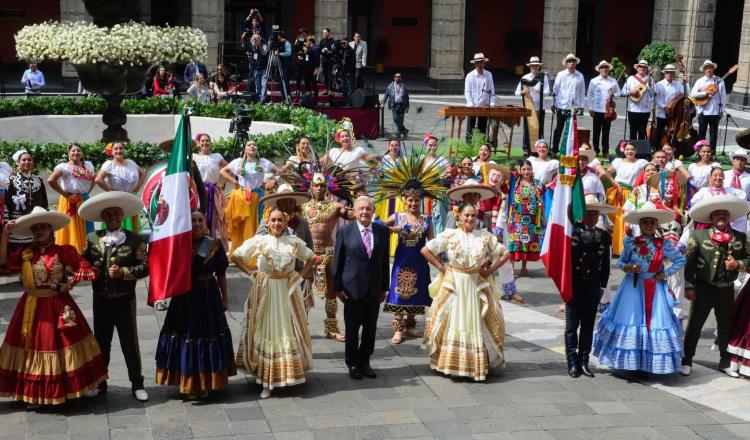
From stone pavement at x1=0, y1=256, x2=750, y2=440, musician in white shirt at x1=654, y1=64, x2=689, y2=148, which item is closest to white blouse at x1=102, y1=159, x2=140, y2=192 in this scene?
stone pavement at x1=0, y1=256, x2=750, y2=440

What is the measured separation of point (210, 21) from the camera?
3080 centimetres

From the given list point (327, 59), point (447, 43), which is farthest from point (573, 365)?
point (447, 43)

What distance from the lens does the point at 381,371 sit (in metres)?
9.91

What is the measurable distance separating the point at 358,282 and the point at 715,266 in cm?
326

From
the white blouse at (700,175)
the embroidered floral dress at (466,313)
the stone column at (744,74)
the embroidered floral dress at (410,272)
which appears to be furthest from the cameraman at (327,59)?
the embroidered floral dress at (466,313)

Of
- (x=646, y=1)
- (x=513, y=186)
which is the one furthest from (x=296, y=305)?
(x=646, y=1)

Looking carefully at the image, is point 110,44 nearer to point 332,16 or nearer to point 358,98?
point 358,98

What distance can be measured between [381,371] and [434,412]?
3.71ft

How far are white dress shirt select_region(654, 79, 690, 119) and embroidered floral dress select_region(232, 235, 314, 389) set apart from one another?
13.0 metres

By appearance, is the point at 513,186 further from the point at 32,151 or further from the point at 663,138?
the point at 663,138

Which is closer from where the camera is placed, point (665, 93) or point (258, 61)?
point (665, 93)

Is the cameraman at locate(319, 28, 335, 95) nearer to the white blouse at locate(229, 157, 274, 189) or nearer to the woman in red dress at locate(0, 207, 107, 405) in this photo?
the white blouse at locate(229, 157, 274, 189)

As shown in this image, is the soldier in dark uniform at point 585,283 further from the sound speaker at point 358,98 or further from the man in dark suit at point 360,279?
the sound speaker at point 358,98

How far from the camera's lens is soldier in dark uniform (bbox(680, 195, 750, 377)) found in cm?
993
